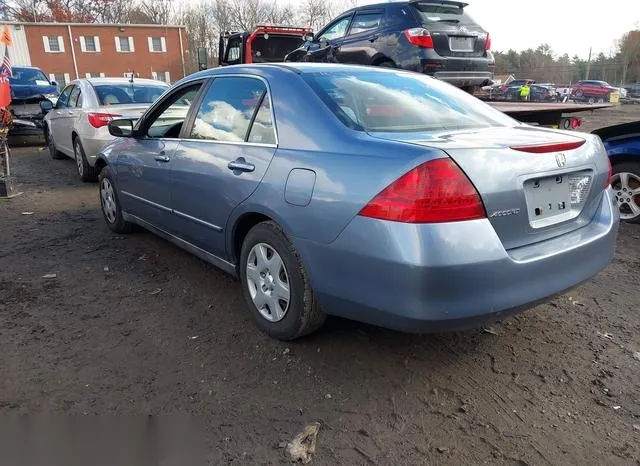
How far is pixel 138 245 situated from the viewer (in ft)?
16.4

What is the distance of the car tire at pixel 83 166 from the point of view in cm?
773

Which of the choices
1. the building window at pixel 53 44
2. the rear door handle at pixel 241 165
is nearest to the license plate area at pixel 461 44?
the rear door handle at pixel 241 165

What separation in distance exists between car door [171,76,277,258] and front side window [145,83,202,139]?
0.29 metres

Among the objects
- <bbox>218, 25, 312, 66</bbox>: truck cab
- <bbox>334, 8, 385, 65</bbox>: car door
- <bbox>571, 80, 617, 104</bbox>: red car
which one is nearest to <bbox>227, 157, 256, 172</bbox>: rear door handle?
<bbox>334, 8, 385, 65</bbox>: car door

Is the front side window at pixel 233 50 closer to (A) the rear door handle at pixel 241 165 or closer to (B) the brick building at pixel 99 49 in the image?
(A) the rear door handle at pixel 241 165

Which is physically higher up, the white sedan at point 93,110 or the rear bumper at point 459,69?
the rear bumper at point 459,69

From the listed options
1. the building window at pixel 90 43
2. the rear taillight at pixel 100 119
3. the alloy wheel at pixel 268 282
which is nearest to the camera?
the alloy wheel at pixel 268 282

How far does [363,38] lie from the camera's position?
8.69 meters

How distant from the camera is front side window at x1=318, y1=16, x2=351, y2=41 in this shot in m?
9.31

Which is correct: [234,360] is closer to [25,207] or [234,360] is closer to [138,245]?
[138,245]

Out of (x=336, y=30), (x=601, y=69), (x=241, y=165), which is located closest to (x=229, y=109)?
(x=241, y=165)

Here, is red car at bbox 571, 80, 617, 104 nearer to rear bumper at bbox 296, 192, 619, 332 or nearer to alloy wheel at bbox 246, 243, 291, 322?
rear bumper at bbox 296, 192, 619, 332

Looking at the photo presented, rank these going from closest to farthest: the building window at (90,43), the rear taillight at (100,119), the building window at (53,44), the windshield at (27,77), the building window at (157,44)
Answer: the rear taillight at (100,119), the windshield at (27,77), the building window at (53,44), the building window at (90,43), the building window at (157,44)

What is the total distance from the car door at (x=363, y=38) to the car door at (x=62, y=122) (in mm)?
4762
